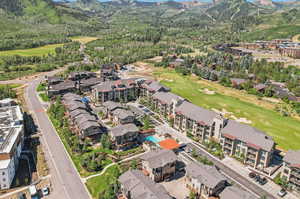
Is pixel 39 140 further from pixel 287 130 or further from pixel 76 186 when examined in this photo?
pixel 287 130

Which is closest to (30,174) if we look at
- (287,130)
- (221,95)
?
(287,130)

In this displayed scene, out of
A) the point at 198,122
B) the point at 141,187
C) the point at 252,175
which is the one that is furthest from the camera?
the point at 198,122

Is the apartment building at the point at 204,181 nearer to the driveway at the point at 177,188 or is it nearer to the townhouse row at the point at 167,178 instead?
the townhouse row at the point at 167,178

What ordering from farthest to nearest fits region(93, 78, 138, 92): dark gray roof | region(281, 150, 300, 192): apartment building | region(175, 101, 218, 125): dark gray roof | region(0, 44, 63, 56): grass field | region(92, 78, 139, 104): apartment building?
region(0, 44, 63, 56): grass field → region(93, 78, 138, 92): dark gray roof → region(92, 78, 139, 104): apartment building → region(175, 101, 218, 125): dark gray roof → region(281, 150, 300, 192): apartment building

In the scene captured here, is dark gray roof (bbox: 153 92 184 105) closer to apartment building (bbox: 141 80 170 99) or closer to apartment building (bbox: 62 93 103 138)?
apartment building (bbox: 141 80 170 99)

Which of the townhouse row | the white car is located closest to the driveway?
the townhouse row

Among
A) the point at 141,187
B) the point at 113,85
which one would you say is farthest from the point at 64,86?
the point at 141,187

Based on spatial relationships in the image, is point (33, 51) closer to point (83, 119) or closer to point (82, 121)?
point (83, 119)
